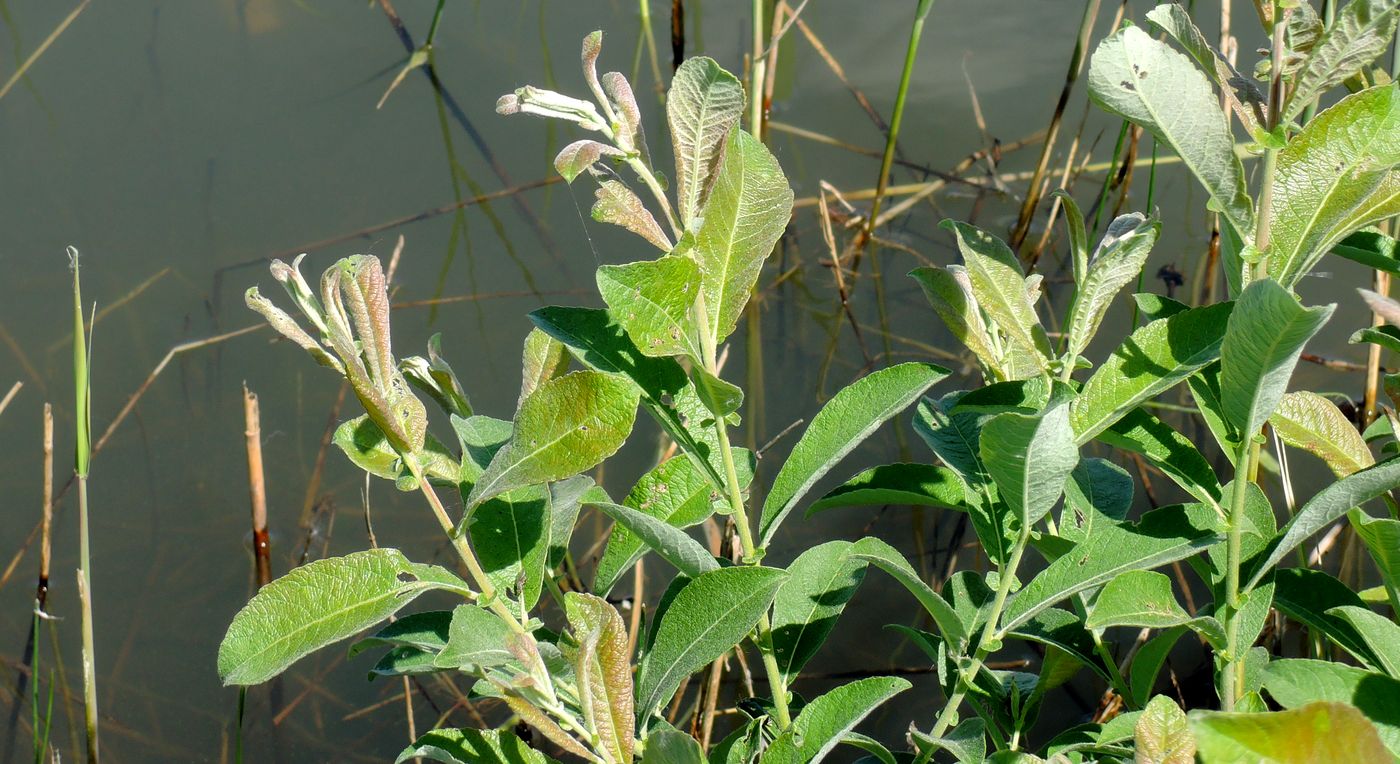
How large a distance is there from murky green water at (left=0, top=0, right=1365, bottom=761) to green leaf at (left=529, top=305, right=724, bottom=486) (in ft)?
2.84

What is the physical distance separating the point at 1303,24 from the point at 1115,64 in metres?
0.12

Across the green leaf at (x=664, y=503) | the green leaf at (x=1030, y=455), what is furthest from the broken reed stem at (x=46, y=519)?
the green leaf at (x=1030, y=455)

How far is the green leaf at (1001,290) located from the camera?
0.70 meters

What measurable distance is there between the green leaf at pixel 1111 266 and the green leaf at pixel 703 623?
0.84ft

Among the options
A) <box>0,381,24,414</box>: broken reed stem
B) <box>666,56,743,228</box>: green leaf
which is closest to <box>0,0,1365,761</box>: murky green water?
<box>0,381,24,414</box>: broken reed stem

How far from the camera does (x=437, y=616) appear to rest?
0.81 metres

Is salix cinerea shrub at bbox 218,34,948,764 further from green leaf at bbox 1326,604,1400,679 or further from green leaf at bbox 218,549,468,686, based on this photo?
green leaf at bbox 1326,604,1400,679

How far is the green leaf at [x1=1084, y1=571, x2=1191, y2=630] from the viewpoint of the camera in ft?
2.30

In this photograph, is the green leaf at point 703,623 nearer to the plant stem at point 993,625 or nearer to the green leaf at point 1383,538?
the plant stem at point 993,625

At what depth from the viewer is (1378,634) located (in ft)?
2.36

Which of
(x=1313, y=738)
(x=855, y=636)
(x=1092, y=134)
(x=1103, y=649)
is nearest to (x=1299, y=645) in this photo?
(x=855, y=636)

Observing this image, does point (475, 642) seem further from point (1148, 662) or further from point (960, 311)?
point (1148, 662)

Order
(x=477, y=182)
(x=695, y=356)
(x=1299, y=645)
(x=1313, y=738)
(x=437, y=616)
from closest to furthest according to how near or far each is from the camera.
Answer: (x=1313, y=738), (x=695, y=356), (x=437, y=616), (x=1299, y=645), (x=477, y=182)

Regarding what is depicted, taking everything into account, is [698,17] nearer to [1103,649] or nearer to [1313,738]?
[1103,649]
